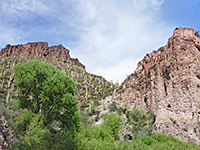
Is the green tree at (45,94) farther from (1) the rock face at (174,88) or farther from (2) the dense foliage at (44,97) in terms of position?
(1) the rock face at (174,88)

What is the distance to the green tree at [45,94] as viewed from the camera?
12078 mm

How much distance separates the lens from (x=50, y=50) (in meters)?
115

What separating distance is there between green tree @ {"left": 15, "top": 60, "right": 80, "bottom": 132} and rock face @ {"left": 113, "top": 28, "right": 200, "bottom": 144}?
23363 mm

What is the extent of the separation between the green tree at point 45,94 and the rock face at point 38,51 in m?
97.3

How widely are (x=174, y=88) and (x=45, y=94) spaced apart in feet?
106

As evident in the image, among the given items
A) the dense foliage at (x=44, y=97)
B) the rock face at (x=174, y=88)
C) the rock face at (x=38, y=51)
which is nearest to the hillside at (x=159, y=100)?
the rock face at (x=174, y=88)

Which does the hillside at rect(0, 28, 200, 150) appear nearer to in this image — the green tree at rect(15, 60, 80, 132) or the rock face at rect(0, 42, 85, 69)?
the green tree at rect(15, 60, 80, 132)

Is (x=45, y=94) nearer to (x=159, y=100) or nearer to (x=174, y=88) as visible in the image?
(x=159, y=100)

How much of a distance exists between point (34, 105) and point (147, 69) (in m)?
38.5

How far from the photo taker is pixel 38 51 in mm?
108500

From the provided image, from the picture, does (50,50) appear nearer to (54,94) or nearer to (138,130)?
(138,130)

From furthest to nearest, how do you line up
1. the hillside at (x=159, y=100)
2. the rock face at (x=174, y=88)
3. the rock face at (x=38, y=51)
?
the rock face at (x=38, y=51) → the rock face at (x=174, y=88) → the hillside at (x=159, y=100)

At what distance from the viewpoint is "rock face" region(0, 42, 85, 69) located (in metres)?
108

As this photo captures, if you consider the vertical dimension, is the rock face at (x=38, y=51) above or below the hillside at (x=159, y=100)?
above
